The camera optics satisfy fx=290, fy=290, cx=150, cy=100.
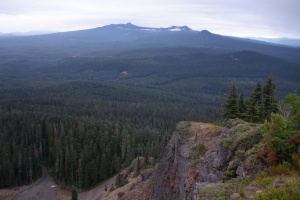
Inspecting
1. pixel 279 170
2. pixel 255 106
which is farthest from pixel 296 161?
pixel 255 106

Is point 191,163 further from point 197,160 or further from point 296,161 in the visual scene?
point 296,161

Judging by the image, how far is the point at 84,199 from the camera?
6669 cm

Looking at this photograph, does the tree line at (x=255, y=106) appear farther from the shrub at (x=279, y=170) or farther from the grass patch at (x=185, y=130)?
the shrub at (x=279, y=170)

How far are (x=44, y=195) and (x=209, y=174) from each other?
58.3m

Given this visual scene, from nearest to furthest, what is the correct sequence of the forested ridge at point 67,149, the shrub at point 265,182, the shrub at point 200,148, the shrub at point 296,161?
the shrub at point 265,182 < the shrub at point 296,161 < the shrub at point 200,148 < the forested ridge at point 67,149

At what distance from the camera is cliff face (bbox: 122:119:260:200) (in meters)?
21.5

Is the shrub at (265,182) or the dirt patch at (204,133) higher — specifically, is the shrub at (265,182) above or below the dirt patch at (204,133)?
above

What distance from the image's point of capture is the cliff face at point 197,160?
21.5 metres

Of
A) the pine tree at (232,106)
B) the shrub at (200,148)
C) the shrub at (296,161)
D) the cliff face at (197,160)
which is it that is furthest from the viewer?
the pine tree at (232,106)

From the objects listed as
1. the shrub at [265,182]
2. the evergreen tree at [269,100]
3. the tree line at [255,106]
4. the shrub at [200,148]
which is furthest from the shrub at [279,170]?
the evergreen tree at [269,100]

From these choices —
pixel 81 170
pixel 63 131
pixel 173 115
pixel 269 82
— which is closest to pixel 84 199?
pixel 81 170

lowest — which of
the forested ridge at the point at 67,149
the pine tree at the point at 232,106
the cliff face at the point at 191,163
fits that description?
the forested ridge at the point at 67,149

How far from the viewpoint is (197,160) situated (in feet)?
84.6

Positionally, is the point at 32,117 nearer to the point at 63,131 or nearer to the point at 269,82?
the point at 63,131
